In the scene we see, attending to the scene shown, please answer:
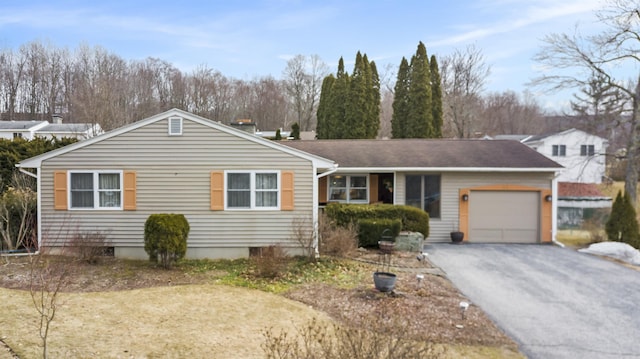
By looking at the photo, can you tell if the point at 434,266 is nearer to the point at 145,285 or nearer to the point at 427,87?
the point at 145,285

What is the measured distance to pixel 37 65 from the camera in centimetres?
3966

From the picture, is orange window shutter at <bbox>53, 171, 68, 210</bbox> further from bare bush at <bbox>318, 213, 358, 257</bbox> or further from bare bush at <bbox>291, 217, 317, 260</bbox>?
bare bush at <bbox>318, 213, 358, 257</bbox>

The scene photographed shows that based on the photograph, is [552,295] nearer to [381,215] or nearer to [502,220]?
[381,215]

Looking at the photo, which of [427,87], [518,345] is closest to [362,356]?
[518,345]

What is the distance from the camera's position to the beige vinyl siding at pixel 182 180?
34.5 feet

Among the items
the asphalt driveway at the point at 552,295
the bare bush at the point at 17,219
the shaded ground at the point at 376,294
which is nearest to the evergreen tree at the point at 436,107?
the asphalt driveway at the point at 552,295

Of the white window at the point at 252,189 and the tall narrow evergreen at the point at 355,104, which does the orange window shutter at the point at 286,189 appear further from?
the tall narrow evergreen at the point at 355,104

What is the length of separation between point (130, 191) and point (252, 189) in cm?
329

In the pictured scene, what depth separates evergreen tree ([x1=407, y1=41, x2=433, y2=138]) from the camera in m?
25.3

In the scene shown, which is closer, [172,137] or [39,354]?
[39,354]

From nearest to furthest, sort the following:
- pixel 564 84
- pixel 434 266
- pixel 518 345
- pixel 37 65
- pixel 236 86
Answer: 1. pixel 518 345
2. pixel 434 266
3. pixel 564 84
4. pixel 37 65
5. pixel 236 86

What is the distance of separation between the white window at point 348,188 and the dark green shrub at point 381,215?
2.11 m

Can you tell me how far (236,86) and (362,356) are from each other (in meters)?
43.9

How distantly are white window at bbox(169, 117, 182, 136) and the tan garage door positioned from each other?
32.5 ft
